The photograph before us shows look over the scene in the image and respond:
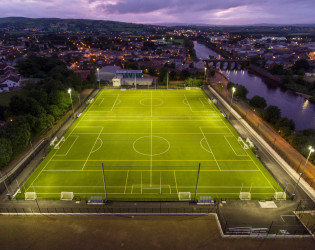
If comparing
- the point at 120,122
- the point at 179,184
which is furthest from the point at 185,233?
the point at 120,122

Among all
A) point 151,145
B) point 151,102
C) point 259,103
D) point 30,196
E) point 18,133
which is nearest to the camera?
point 30,196

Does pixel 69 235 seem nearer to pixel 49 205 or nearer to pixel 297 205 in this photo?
pixel 49 205

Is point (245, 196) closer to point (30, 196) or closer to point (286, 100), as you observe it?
point (30, 196)

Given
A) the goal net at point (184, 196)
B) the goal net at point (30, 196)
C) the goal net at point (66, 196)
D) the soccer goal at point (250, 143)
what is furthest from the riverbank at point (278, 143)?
the goal net at point (30, 196)

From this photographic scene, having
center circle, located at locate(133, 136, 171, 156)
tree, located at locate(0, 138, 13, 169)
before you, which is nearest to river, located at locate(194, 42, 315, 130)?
center circle, located at locate(133, 136, 171, 156)

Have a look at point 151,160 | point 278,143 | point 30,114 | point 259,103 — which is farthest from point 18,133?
point 259,103

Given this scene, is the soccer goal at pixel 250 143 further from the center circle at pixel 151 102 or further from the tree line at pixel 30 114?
the tree line at pixel 30 114
